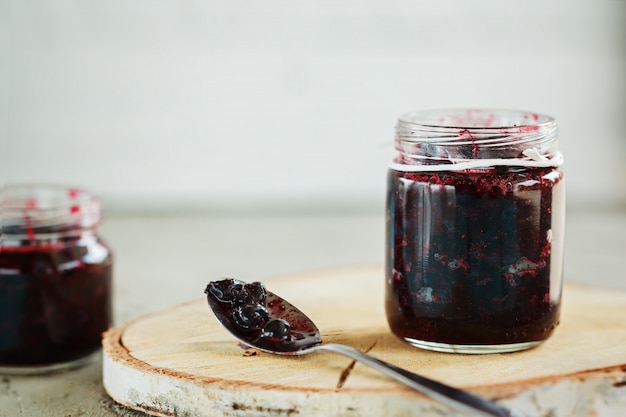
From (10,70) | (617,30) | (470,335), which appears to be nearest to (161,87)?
(10,70)

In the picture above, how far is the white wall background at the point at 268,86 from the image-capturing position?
10.8ft

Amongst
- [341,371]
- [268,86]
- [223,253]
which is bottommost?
[223,253]

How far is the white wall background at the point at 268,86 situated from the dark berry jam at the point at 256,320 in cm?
211

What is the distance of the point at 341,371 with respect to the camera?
1.19 metres

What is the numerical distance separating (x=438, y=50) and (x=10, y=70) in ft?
5.45

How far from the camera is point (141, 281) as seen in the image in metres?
2.27

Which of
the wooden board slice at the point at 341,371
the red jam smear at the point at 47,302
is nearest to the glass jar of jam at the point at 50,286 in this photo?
the red jam smear at the point at 47,302

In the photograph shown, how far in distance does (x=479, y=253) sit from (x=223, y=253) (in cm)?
146

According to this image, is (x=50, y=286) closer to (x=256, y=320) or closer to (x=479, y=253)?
(x=256, y=320)

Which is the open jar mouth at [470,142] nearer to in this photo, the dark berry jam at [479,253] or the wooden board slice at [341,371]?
the dark berry jam at [479,253]

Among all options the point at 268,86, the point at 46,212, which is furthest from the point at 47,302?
the point at 268,86

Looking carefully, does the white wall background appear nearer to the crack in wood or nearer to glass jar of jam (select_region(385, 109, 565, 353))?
glass jar of jam (select_region(385, 109, 565, 353))

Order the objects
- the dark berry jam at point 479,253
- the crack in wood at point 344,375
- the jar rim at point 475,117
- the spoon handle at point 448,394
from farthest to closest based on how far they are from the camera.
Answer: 1. the jar rim at point 475,117
2. the dark berry jam at point 479,253
3. the crack in wood at point 344,375
4. the spoon handle at point 448,394

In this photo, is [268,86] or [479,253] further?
[268,86]
